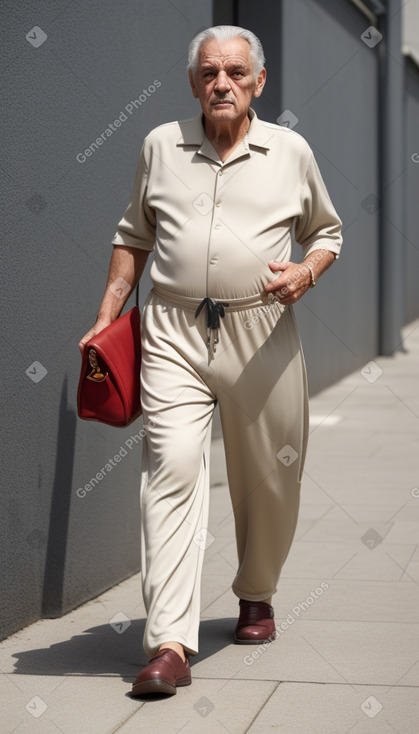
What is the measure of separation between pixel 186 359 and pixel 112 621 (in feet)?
4.04

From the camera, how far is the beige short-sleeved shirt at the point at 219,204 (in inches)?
159

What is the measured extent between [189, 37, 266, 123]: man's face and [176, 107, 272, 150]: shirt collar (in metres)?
0.11

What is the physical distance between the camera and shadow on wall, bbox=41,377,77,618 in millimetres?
4711

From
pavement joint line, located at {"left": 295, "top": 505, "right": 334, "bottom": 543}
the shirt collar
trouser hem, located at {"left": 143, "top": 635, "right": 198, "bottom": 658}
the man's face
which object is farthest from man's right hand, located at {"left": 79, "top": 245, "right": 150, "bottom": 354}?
pavement joint line, located at {"left": 295, "top": 505, "right": 334, "bottom": 543}

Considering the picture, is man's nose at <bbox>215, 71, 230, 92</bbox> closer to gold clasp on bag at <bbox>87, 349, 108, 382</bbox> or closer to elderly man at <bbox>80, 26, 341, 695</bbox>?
elderly man at <bbox>80, 26, 341, 695</bbox>

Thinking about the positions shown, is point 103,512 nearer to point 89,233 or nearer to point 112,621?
point 112,621

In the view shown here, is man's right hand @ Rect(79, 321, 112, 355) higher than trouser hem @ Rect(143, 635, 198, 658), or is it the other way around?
man's right hand @ Rect(79, 321, 112, 355)

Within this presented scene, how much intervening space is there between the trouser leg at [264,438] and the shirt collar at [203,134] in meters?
0.59

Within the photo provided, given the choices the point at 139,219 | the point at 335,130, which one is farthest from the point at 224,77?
the point at 335,130

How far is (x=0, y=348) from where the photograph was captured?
427cm

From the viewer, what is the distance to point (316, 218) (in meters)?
4.27

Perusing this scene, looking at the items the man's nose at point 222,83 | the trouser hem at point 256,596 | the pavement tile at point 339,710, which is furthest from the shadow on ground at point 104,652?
the man's nose at point 222,83

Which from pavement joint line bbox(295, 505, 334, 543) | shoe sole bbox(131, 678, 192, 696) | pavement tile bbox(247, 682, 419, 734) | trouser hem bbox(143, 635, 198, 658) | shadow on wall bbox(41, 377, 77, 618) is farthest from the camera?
pavement joint line bbox(295, 505, 334, 543)

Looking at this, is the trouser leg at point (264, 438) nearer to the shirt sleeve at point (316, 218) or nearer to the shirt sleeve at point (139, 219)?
the shirt sleeve at point (316, 218)
